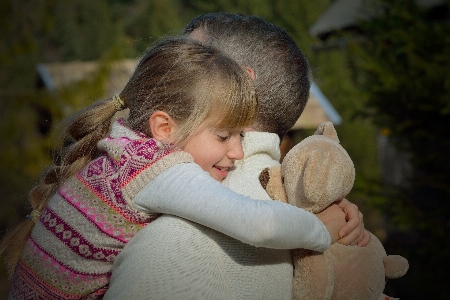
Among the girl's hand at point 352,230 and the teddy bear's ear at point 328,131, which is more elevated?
the teddy bear's ear at point 328,131

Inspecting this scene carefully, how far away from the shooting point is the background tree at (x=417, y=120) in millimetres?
4859

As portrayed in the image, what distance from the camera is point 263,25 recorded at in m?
2.09

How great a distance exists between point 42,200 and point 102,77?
7.07 metres

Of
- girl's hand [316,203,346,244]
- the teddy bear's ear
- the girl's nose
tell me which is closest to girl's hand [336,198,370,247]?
girl's hand [316,203,346,244]

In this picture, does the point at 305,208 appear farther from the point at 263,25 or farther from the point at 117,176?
the point at 263,25

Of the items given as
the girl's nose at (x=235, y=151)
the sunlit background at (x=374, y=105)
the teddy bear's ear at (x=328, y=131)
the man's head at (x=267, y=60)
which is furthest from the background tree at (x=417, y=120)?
the girl's nose at (x=235, y=151)

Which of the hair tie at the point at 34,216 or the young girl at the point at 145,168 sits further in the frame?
the hair tie at the point at 34,216

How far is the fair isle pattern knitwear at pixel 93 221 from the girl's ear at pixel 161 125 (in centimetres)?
5

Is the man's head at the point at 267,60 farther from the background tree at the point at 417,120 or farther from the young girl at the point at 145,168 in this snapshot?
the background tree at the point at 417,120

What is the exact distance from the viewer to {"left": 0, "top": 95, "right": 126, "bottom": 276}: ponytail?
6.52ft

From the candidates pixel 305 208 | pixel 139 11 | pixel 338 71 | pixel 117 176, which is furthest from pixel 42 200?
pixel 139 11

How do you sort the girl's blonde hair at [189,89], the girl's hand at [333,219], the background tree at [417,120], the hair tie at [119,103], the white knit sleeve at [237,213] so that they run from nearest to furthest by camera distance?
the white knit sleeve at [237,213] < the girl's hand at [333,219] < the girl's blonde hair at [189,89] < the hair tie at [119,103] < the background tree at [417,120]

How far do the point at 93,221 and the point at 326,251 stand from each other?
684 millimetres

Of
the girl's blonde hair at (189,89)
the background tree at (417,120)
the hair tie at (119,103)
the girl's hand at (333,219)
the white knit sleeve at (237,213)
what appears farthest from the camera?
the background tree at (417,120)
